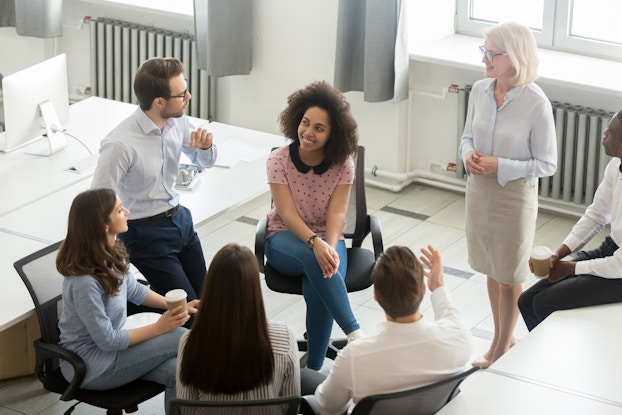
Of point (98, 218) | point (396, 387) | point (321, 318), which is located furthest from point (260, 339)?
point (321, 318)

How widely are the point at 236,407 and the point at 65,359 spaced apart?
82cm

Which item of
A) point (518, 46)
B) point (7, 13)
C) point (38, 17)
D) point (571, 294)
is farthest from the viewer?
point (7, 13)

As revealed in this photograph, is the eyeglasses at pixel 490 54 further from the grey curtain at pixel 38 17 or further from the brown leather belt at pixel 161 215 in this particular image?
the grey curtain at pixel 38 17

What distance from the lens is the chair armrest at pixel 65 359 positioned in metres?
3.35

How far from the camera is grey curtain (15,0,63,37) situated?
23.5 feet

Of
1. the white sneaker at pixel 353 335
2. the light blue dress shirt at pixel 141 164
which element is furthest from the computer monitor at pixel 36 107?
the white sneaker at pixel 353 335

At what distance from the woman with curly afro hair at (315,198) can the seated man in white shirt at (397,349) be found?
110cm

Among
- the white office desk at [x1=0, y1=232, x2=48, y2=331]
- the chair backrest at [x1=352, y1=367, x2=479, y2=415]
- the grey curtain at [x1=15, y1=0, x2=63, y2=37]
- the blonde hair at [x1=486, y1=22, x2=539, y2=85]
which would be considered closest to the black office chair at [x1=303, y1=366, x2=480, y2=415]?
the chair backrest at [x1=352, y1=367, x2=479, y2=415]

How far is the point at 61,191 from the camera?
462 centimetres

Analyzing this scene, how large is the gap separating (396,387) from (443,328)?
0.23 m

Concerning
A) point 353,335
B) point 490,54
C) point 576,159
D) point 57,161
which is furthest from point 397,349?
point 576,159

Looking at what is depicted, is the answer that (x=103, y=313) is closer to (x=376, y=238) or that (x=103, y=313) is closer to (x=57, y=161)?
(x=376, y=238)

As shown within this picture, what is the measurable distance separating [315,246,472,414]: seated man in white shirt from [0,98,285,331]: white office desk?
1.31 metres

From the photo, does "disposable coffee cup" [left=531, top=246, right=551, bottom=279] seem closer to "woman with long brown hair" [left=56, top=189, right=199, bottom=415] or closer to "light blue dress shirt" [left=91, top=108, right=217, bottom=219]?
"woman with long brown hair" [left=56, top=189, right=199, bottom=415]
